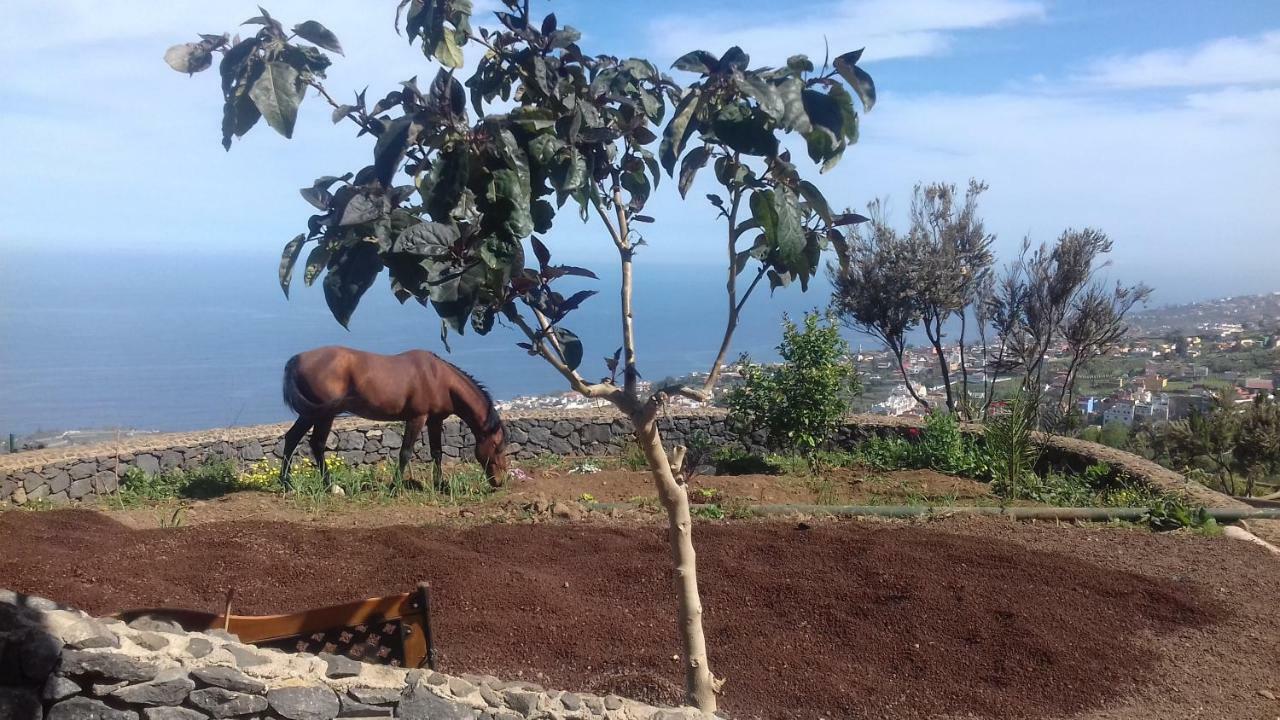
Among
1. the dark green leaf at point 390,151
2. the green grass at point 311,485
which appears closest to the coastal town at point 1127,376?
the green grass at point 311,485

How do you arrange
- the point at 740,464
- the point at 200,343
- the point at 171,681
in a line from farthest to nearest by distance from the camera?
1. the point at 200,343
2. the point at 740,464
3. the point at 171,681

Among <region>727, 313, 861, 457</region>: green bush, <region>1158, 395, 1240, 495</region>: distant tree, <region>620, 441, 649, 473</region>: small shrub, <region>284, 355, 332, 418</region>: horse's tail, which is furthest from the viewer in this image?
<region>1158, 395, 1240, 495</region>: distant tree

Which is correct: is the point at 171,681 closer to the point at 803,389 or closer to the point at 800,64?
the point at 800,64

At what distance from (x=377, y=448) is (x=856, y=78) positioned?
10.6 meters

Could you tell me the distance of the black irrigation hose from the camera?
320 inches

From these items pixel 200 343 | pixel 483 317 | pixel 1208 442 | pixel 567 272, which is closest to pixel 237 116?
pixel 483 317

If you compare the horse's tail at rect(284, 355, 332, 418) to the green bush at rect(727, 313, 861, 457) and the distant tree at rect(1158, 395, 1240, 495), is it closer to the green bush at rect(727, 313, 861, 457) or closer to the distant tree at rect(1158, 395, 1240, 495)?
the green bush at rect(727, 313, 861, 457)

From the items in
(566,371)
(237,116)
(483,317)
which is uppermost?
(237,116)

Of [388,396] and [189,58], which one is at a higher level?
[189,58]

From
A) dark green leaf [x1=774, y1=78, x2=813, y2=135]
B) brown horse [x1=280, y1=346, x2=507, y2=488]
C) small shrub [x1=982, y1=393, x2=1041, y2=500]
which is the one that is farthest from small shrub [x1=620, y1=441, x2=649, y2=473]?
dark green leaf [x1=774, y1=78, x2=813, y2=135]

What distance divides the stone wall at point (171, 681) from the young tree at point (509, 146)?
51.1 inches

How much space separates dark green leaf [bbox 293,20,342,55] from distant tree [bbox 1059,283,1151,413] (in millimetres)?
17516

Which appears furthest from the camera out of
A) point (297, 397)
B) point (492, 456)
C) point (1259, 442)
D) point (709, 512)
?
point (1259, 442)

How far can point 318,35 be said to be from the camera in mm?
2414
